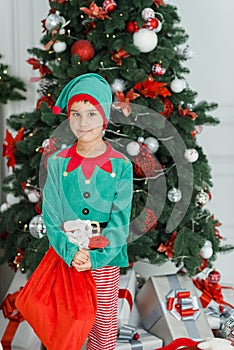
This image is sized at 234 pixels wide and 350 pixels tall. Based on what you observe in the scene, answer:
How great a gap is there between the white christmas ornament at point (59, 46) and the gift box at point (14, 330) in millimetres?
1153

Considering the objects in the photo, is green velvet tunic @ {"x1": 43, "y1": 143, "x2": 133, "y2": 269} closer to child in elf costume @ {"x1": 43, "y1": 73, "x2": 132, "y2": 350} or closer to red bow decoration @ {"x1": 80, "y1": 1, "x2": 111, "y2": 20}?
child in elf costume @ {"x1": 43, "y1": 73, "x2": 132, "y2": 350}

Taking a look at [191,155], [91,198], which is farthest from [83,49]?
[91,198]

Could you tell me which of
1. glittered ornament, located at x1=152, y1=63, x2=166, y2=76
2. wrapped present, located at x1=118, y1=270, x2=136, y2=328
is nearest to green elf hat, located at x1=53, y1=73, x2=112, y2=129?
glittered ornament, located at x1=152, y1=63, x2=166, y2=76

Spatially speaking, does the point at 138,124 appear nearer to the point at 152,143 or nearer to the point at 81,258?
the point at 152,143

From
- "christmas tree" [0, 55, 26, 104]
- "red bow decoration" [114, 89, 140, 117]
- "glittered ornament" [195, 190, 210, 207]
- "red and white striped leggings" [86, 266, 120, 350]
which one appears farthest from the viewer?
"christmas tree" [0, 55, 26, 104]

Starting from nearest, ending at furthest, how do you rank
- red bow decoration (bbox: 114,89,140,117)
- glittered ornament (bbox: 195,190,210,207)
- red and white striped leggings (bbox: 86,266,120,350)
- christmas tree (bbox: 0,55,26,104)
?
red and white striped leggings (bbox: 86,266,120,350)
red bow decoration (bbox: 114,89,140,117)
glittered ornament (bbox: 195,190,210,207)
christmas tree (bbox: 0,55,26,104)

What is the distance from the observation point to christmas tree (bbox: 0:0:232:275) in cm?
273

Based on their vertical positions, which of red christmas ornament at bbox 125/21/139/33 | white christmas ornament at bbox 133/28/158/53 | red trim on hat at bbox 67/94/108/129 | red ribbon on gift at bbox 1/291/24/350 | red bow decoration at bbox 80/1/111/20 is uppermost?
red bow decoration at bbox 80/1/111/20

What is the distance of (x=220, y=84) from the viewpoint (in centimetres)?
368

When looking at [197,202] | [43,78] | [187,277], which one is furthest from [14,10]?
[187,277]

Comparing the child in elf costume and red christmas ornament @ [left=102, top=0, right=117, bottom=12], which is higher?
red christmas ornament @ [left=102, top=0, right=117, bottom=12]

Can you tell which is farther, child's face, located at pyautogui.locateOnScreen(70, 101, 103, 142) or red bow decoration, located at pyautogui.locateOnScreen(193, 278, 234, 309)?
red bow decoration, located at pyautogui.locateOnScreen(193, 278, 234, 309)

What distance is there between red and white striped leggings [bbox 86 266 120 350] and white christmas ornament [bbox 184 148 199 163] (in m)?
0.79

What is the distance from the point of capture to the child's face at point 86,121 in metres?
2.07
